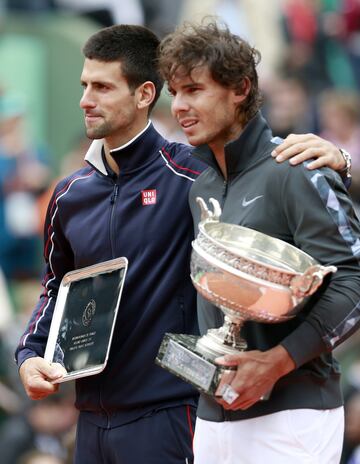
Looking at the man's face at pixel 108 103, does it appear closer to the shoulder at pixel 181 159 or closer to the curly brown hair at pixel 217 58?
the shoulder at pixel 181 159

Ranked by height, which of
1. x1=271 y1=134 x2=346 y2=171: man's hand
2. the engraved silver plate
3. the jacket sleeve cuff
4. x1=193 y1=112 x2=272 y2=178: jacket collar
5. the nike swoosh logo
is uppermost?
x1=271 y1=134 x2=346 y2=171: man's hand

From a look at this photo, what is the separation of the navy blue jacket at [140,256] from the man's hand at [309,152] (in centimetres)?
75

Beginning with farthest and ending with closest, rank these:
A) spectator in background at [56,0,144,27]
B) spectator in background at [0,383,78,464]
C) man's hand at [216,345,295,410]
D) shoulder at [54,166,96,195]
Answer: spectator in background at [56,0,144,27]
spectator in background at [0,383,78,464]
shoulder at [54,166,96,195]
man's hand at [216,345,295,410]

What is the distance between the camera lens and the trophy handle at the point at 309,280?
389cm

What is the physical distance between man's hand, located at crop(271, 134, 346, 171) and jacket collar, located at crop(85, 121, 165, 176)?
35.5 inches

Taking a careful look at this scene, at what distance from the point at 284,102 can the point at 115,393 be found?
683cm

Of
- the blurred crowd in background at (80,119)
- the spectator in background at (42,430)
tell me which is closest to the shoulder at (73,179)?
the blurred crowd in background at (80,119)

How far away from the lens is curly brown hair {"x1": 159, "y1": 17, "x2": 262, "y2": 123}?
4.42 metres

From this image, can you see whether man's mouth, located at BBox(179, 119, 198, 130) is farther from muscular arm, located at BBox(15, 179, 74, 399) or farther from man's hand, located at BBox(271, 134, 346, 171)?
muscular arm, located at BBox(15, 179, 74, 399)

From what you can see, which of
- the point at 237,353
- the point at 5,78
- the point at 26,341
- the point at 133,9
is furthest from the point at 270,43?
the point at 237,353

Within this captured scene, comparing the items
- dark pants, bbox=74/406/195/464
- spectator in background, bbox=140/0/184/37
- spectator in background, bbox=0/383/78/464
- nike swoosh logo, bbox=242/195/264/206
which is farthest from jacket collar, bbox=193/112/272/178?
spectator in background, bbox=140/0/184/37

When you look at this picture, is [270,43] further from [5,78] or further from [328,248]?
[328,248]

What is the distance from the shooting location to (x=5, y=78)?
11516 mm

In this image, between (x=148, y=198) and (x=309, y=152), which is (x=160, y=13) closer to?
(x=148, y=198)
